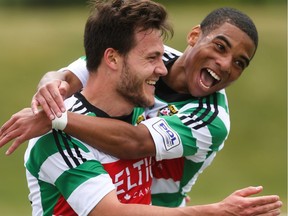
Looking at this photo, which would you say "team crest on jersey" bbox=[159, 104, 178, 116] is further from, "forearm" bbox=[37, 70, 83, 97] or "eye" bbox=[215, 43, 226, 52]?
"forearm" bbox=[37, 70, 83, 97]

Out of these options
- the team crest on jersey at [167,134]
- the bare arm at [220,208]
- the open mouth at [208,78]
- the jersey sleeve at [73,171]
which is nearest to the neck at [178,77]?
the open mouth at [208,78]

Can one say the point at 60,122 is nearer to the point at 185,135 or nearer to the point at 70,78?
the point at 185,135

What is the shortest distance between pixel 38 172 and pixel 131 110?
681mm

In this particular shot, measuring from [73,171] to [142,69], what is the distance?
0.72 meters

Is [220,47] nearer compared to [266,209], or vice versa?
[266,209]

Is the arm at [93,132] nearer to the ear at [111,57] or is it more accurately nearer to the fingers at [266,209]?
the ear at [111,57]

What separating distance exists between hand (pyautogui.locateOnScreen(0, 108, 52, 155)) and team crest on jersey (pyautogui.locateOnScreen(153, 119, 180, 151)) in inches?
31.0

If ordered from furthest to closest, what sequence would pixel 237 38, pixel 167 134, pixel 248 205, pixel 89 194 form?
pixel 237 38
pixel 167 134
pixel 89 194
pixel 248 205

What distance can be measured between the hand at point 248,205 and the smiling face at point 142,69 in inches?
35.5

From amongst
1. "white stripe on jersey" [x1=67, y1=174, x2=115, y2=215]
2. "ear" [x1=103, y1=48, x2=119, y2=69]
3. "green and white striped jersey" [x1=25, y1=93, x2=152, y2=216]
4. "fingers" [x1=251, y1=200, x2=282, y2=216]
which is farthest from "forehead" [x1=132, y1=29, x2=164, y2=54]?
"fingers" [x1=251, y1=200, x2=282, y2=216]

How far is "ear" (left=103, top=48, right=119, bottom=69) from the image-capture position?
18.6 ft

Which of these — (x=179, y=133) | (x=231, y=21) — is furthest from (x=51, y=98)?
(x=231, y=21)

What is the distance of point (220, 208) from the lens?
5.07 meters

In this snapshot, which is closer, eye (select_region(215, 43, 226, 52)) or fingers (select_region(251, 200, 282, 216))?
fingers (select_region(251, 200, 282, 216))
